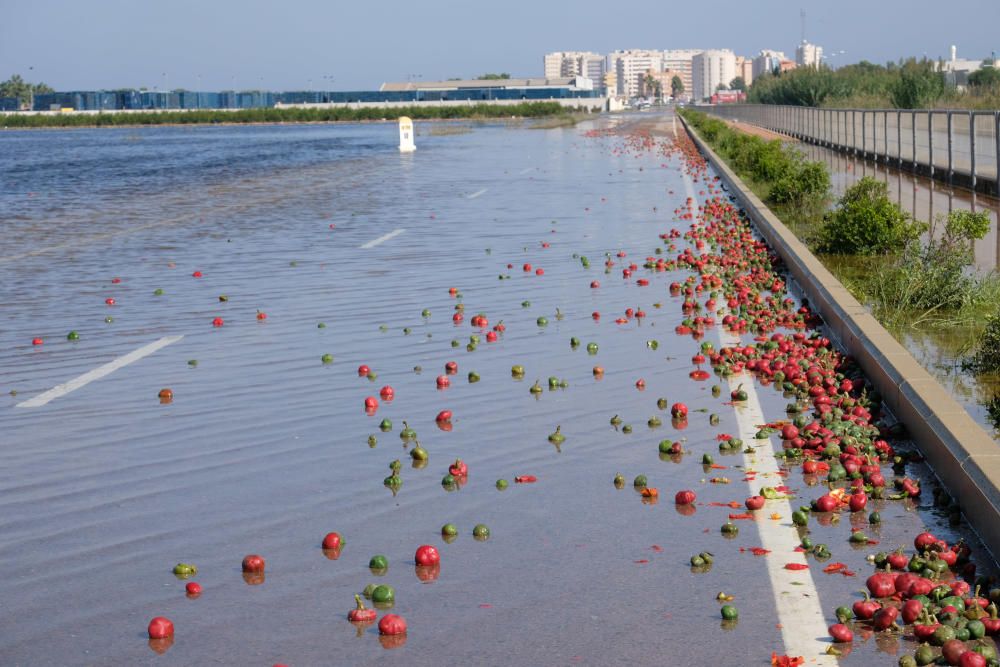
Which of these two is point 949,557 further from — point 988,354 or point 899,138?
point 899,138

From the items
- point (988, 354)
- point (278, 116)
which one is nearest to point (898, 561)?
point (988, 354)

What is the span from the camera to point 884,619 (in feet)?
16.7

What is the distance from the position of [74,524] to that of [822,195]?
1864 cm

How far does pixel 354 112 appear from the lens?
582 feet

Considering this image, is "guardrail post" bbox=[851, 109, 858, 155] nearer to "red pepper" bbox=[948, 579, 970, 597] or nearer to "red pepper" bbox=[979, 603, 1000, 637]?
"red pepper" bbox=[948, 579, 970, 597]

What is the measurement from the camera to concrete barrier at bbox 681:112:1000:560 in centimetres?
616

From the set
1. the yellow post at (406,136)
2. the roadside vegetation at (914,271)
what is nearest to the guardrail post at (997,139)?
the roadside vegetation at (914,271)

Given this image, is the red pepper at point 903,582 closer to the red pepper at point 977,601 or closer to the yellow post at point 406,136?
the red pepper at point 977,601

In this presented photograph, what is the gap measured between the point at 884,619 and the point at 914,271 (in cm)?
768

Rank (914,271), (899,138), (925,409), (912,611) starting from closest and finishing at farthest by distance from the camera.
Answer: (912,611) → (925,409) → (914,271) → (899,138)

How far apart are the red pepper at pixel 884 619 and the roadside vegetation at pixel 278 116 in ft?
545

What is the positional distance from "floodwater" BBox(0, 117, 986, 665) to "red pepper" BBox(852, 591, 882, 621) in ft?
0.60

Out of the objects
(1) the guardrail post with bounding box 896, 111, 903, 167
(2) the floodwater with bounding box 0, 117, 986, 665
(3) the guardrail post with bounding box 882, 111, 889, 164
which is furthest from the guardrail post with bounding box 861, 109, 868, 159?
(2) the floodwater with bounding box 0, 117, 986, 665

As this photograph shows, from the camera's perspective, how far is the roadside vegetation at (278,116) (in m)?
176
